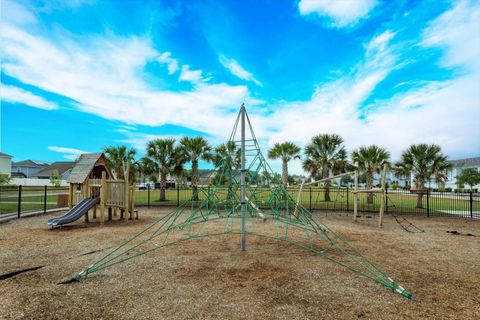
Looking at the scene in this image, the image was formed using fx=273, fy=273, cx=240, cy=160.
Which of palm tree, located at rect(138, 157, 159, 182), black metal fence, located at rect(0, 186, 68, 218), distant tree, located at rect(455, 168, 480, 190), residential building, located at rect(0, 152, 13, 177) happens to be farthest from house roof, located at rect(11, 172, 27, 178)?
distant tree, located at rect(455, 168, 480, 190)

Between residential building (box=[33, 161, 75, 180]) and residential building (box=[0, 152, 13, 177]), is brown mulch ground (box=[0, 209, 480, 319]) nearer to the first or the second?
residential building (box=[33, 161, 75, 180])

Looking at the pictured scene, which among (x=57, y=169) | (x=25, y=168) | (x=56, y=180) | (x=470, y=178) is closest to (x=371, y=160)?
(x=470, y=178)

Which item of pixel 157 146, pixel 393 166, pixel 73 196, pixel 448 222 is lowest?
pixel 448 222

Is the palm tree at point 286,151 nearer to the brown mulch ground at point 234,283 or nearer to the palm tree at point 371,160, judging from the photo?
the palm tree at point 371,160

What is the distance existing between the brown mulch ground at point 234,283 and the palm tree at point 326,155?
1713 cm

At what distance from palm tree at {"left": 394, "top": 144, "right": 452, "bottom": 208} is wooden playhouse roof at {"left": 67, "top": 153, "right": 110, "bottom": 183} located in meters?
21.2

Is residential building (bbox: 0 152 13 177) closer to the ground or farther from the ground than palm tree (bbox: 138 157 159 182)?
farther from the ground

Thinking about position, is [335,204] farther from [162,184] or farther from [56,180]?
[56,180]

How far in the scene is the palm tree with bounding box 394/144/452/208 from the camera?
66.0 feet

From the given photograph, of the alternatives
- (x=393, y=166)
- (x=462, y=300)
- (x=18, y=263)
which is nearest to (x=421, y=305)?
(x=462, y=300)

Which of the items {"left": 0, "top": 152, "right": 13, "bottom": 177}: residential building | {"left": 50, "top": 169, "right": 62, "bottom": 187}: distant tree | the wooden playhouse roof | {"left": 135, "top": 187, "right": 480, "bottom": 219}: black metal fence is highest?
{"left": 0, "top": 152, "right": 13, "bottom": 177}: residential building

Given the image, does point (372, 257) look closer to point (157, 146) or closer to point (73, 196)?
point (73, 196)

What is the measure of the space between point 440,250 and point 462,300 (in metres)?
3.93

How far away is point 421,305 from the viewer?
432cm
